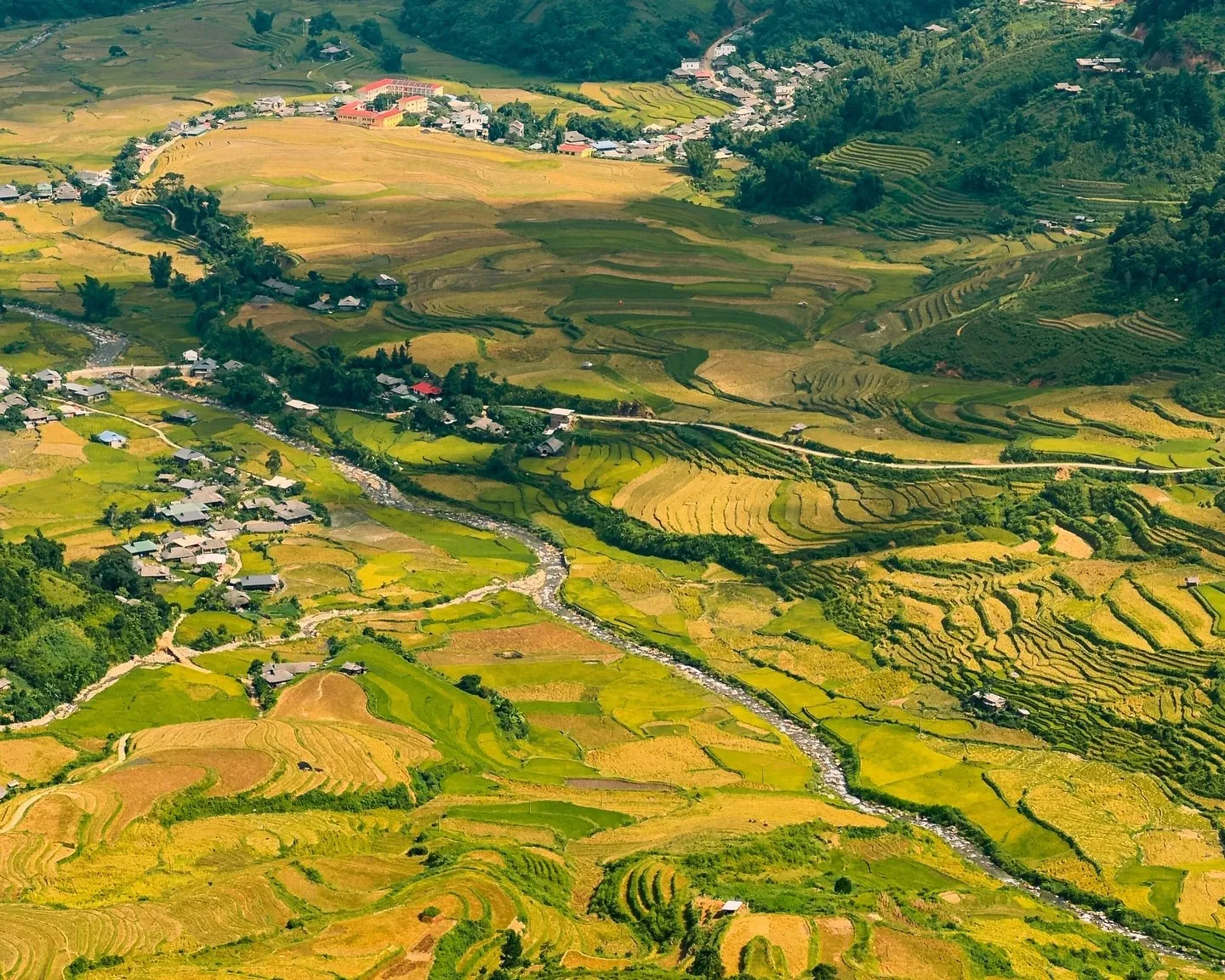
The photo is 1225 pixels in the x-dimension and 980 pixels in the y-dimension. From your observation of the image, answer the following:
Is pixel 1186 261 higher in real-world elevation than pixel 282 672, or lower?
higher

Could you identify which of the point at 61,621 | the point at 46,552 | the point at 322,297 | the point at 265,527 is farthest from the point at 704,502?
the point at 322,297

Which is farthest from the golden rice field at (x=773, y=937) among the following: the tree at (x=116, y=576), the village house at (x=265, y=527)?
the village house at (x=265, y=527)

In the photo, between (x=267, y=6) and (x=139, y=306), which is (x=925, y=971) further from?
(x=267, y=6)

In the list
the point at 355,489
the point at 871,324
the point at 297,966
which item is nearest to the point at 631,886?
the point at 297,966

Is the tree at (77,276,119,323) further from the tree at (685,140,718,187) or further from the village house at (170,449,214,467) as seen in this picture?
the tree at (685,140,718,187)

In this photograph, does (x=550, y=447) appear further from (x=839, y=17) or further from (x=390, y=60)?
(x=839, y=17)

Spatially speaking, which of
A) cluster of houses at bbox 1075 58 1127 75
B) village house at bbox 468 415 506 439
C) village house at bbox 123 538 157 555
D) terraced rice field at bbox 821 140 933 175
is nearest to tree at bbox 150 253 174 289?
village house at bbox 468 415 506 439
